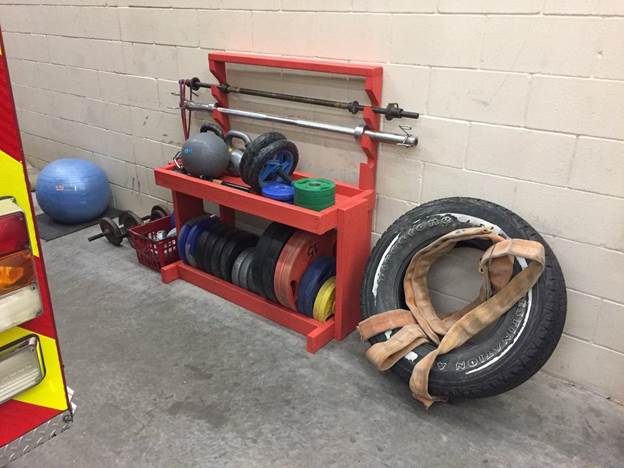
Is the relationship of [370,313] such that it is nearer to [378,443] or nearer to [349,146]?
[378,443]

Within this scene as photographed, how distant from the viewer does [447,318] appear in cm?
238

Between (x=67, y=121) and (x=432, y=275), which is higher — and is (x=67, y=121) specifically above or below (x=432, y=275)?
above

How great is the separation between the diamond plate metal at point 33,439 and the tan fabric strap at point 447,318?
1235 millimetres

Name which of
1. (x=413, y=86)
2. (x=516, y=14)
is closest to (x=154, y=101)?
(x=413, y=86)

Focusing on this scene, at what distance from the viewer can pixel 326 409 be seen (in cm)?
217

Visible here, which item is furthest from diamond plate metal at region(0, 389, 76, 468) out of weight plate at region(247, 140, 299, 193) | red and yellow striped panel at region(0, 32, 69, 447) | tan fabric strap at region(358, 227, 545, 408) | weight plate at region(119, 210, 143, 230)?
weight plate at region(119, 210, 143, 230)

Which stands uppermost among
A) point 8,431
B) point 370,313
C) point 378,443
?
point 8,431

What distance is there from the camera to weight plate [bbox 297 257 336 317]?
2604 mm

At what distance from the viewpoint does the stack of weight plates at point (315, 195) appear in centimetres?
239

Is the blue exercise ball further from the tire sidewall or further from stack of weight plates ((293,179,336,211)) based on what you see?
the tire sidewall

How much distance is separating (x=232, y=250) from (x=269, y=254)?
1.26ft

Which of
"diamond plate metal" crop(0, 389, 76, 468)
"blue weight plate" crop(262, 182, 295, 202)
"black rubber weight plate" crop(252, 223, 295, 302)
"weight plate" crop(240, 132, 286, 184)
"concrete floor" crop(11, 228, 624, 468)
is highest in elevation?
"weight plate" crop(240, 132, 286, 184)

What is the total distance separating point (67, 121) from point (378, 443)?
3.68 metres

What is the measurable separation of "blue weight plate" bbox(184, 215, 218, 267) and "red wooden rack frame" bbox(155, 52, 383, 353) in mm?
229
